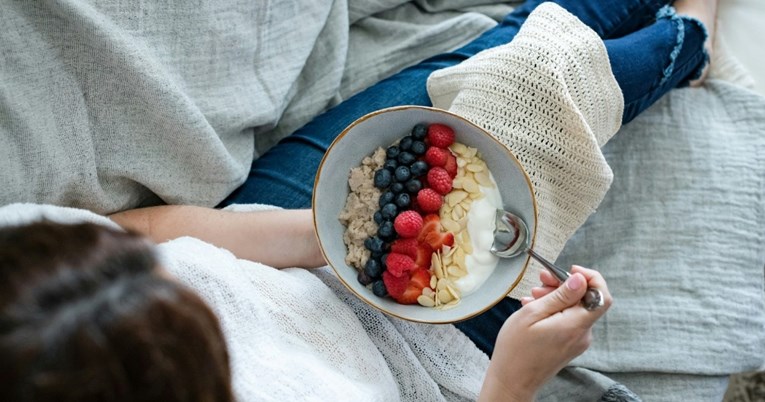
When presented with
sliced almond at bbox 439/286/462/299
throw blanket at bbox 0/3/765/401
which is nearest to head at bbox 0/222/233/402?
throw blanket at bbox 0/3/765/401

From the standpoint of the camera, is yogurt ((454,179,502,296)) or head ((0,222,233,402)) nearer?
head ((0,222,233,402))

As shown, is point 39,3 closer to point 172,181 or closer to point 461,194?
point 172,181

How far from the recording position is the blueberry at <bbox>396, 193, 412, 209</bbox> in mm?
764

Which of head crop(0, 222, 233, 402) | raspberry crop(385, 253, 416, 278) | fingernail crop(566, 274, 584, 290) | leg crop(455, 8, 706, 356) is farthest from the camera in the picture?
leg crop(455, 8, 706, 356)

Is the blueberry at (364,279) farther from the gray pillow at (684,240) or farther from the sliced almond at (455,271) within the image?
the gray pillow at (684,240)

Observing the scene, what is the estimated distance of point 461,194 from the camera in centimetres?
78

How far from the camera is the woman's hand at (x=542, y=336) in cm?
67

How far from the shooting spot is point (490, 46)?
40.3 inches

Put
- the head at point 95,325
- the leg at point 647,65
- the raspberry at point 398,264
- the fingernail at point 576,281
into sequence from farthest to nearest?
the leg at point 647,65
the raspberry at point 398,264
the fingernail at point 576,281
the head at point 95,325

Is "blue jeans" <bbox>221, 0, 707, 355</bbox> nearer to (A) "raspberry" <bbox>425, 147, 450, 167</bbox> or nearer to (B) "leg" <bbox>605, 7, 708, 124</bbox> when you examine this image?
(B) "leg" <bbox>605, 7, 708, 124</bbox>

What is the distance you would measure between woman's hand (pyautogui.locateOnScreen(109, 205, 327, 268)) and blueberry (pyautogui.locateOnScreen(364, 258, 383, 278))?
0.36ft

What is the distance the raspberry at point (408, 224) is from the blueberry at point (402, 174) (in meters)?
0.04

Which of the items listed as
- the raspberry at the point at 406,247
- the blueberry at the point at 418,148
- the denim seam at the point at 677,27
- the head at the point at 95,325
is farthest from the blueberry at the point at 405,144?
the denim seam at the point at 677,27

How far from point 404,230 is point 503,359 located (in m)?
0.18
